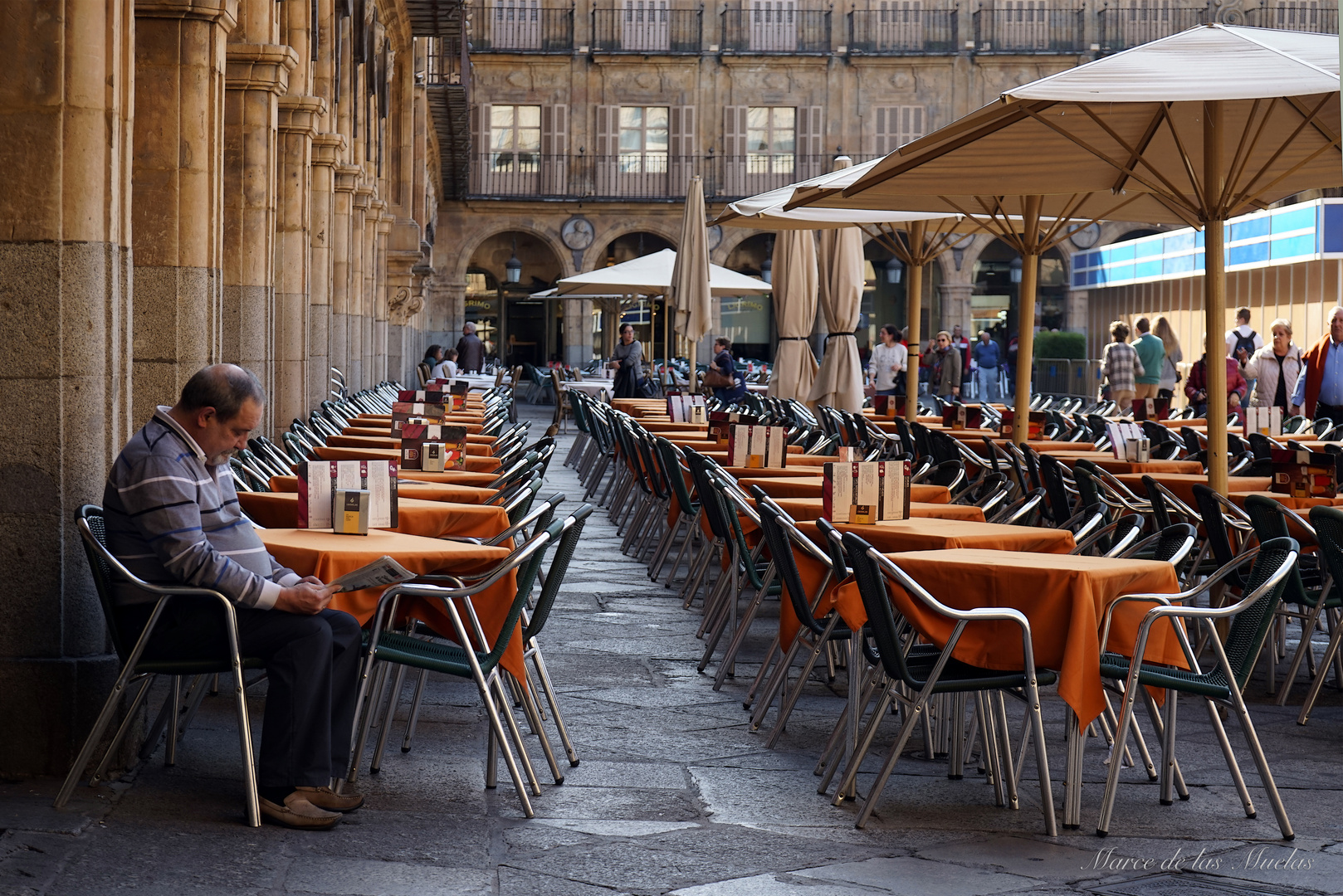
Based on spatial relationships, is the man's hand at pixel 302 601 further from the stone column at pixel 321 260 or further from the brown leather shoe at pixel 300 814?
the stone column at pixel 321 260

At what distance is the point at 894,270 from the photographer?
40938 millimetres

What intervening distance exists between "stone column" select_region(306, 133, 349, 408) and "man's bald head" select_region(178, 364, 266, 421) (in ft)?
29.4

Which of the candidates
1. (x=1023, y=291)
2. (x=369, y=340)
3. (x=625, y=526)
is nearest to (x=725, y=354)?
(x=369, y=340)

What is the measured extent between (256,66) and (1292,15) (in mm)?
34600

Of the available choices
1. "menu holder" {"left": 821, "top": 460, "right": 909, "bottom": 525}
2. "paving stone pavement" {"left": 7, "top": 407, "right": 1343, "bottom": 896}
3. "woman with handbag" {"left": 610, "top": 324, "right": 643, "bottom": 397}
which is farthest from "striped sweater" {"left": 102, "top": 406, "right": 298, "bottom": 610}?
"woman with handbag" {"left": 610, "top": 324, "right": 643, "bottom": 397}

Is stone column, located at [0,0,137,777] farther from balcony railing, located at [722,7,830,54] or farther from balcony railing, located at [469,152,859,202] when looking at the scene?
balcony railing, located at [722,7,830,54]

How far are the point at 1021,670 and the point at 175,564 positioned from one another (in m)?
2.26

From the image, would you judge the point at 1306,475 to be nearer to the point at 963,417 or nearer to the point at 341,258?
the point at 963,417

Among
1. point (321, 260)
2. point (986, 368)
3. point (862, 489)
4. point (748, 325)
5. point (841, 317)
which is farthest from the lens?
point (748, 325)

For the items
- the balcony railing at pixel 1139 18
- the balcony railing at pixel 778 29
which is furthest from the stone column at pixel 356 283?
the balcony railing at pixel 1139 18

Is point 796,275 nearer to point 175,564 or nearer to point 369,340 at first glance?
point 369,340

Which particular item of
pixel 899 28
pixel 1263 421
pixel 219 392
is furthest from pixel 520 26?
pixel 219 392

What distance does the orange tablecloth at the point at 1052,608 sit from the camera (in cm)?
452

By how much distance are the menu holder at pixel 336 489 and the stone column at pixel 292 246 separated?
627 cm
